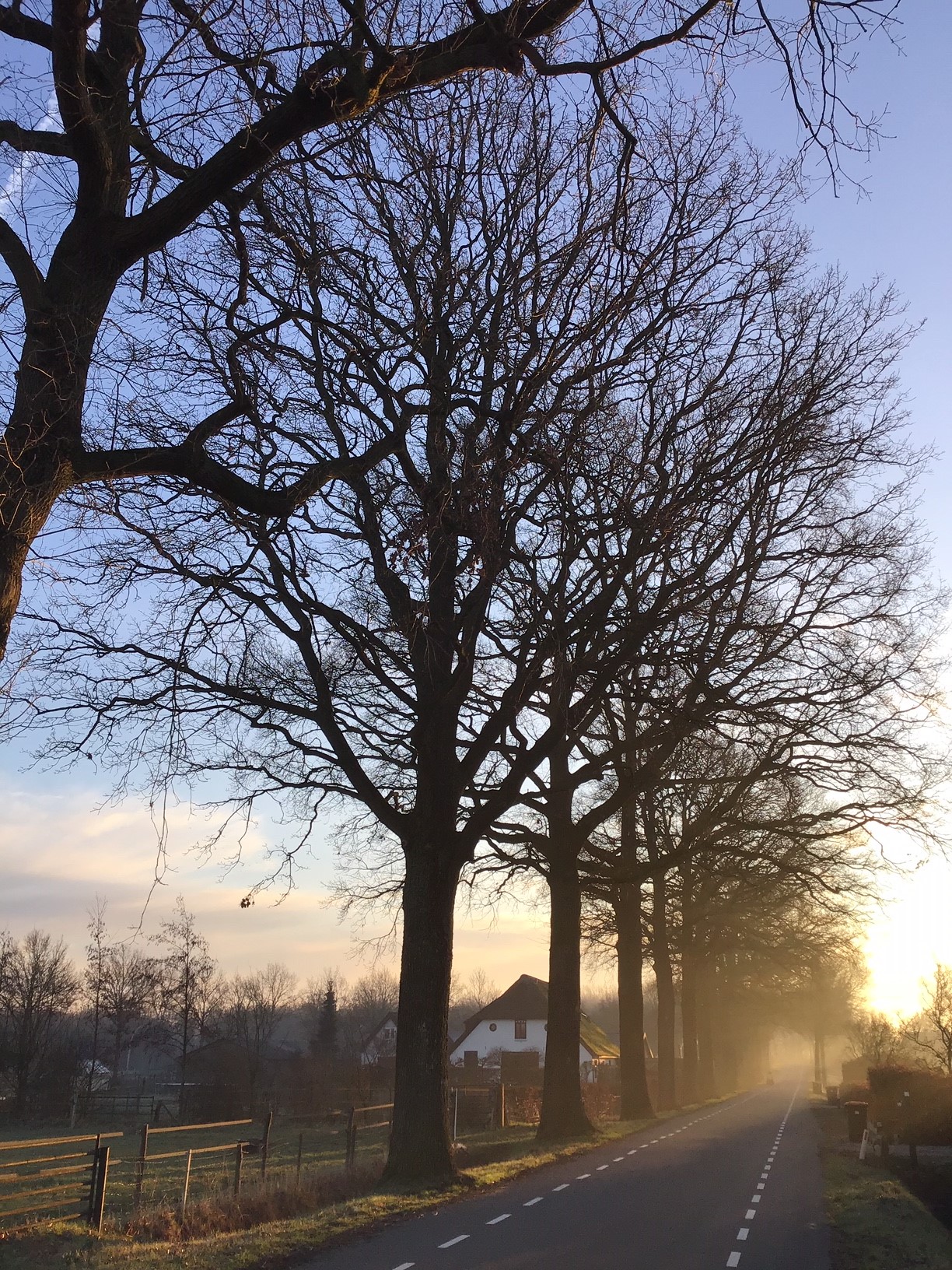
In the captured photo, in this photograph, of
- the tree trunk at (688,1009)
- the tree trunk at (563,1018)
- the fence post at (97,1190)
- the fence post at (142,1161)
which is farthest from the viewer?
the tree trunk at (688,1009)

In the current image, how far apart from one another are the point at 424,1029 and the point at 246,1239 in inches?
177

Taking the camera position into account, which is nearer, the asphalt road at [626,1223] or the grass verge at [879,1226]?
the asphalt road at [626,1223]

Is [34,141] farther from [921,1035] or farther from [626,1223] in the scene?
[921,1035]

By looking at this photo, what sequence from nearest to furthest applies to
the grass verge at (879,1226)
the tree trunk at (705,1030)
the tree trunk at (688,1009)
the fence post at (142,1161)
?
the grass verge at (879,1226) → the fence post at (142,1161) → the tree trunk at (688,1009) → the tree trunk at (705,1030)

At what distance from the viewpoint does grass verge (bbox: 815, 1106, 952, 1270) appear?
10906 mm

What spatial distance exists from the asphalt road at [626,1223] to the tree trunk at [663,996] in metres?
16.3

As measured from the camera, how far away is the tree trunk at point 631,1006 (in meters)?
30.1

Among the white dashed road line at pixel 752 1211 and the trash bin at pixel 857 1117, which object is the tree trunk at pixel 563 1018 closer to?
the white dashed road line at pixel 752 1211

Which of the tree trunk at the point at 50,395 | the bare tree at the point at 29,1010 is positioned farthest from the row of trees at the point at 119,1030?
the tree trunk at the point at 50,395

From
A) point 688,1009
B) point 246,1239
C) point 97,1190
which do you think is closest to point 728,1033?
point 688,1009

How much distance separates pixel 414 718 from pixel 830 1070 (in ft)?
569

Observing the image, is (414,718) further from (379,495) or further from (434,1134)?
(379,495)

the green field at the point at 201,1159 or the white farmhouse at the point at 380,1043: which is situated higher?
the white farmhouse at the point at 380,1043

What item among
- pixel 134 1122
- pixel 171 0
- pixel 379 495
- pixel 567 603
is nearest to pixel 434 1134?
pixel 567 603
